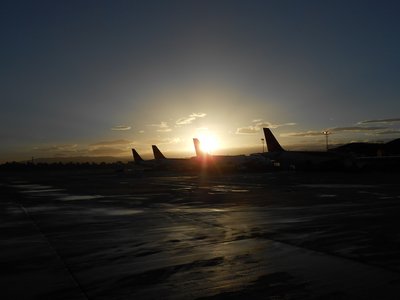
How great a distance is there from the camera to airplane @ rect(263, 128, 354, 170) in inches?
2624

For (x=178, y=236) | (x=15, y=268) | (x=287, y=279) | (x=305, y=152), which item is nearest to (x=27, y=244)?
(x=15, y=268)

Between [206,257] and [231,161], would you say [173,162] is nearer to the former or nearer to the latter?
[231,161]

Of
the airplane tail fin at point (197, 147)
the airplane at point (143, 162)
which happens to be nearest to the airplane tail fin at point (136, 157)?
the airplane at point (143, 162)

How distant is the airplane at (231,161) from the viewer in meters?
83.3

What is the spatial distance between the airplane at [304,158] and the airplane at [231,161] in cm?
433

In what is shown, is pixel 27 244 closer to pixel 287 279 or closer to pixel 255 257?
pixel 255 257

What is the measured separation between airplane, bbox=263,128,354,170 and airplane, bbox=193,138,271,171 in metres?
4.33

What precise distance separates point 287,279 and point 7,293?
398cm

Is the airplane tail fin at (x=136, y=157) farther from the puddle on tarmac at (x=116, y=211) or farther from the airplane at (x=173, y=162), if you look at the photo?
the puddle on tarmac at (x=116, y=211)

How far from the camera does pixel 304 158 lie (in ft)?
238

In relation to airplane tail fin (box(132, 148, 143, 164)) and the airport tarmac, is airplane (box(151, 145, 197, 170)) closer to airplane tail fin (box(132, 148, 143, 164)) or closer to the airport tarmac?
airplane tail fin (box(132, 148, 143, 164))

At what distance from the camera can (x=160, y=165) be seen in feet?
343

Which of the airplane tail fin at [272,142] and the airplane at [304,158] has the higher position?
the airplane tail fin at [272,142]

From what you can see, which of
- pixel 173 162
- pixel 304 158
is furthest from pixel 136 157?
pixel 304 158
